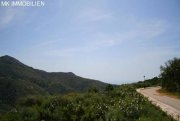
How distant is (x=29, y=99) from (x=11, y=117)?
38.8 ft

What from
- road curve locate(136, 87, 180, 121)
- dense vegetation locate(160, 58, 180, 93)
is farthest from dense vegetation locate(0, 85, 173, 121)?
dense vegetation locate(160, 58, 180, 93)

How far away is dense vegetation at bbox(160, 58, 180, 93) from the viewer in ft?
126

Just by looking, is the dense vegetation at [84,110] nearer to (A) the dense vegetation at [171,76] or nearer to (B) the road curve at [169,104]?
(B) the road curve at [169,104]

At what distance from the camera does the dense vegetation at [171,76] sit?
38.4m

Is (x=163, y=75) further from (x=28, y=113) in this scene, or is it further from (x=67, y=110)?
(x=28, y=113)

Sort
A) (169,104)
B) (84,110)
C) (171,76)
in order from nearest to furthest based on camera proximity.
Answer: (169,104) < (84,110) < (171,76)

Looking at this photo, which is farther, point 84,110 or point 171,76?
point 171,76

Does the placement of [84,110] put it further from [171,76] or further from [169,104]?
[171,76]

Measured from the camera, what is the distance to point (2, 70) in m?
179

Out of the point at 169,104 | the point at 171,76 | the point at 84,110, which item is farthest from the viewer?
the point at 171,76

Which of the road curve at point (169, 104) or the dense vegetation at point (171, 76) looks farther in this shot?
the dense vegetation at point (171, 76)

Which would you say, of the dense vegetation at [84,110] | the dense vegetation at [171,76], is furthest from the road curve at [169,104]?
the dense vegetation at [171,76]

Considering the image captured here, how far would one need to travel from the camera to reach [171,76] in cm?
4044

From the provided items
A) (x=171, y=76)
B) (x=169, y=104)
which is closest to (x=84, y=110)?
(x=169, y=104)
